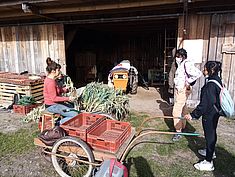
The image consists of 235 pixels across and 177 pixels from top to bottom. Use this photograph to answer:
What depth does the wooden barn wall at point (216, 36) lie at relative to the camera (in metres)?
5.05

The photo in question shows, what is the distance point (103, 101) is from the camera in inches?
193

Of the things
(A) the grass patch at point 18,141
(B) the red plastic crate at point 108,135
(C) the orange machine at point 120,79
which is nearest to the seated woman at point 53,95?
(B) the red plastic crate at point 108,135

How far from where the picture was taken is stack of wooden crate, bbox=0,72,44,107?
5727mm

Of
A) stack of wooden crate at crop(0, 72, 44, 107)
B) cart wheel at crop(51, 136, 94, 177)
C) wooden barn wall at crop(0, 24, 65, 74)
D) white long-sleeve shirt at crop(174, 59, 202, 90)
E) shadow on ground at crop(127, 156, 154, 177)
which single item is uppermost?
wooden barn wall at crop(0, 24, 65, 74)

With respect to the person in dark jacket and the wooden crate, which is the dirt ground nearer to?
the wooden crate

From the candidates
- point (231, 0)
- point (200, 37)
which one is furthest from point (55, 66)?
point (231, 0)

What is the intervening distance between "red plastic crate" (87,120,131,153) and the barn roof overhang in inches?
132

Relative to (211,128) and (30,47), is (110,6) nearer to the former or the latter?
(30,47)

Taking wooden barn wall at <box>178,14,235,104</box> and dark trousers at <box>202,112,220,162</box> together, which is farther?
wooden barn wall at <box>178,14,235,104</box>

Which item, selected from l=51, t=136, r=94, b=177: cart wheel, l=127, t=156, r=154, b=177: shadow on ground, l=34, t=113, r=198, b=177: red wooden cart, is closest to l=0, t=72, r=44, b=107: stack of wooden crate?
l=34, t=113, r=198, b=177: red wooden cart

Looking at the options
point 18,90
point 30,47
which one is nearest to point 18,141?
point 18,90

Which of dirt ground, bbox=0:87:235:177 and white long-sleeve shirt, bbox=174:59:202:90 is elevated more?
white long-sleeve shirt, bbox=174:59:202:90

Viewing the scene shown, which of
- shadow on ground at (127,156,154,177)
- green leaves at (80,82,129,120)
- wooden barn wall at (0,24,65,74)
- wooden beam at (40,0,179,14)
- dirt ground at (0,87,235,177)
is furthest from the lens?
wooden barn wall at (0,24,65,74)

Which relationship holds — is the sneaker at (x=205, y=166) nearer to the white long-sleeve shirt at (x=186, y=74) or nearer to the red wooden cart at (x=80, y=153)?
the red wooden cart at (x=80, y=153)
